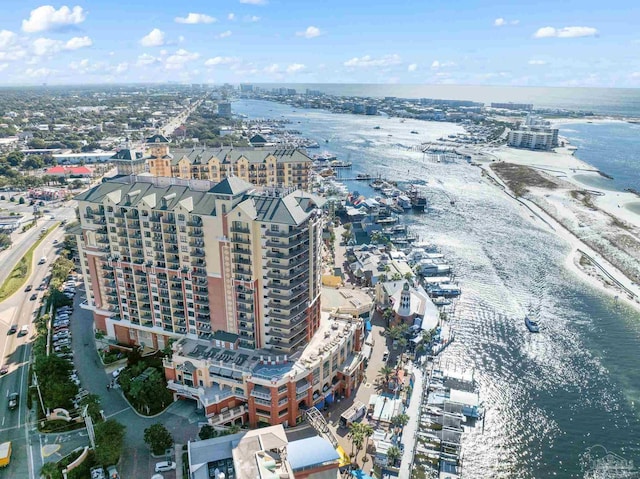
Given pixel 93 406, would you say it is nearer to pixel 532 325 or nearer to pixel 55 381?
pixel 55 381

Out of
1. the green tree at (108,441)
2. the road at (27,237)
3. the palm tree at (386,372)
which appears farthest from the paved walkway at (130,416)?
the road at (27,237)

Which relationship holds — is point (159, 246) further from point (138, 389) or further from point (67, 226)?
point (67, 226)

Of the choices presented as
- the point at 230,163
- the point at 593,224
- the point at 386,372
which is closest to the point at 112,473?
the point at 386,372

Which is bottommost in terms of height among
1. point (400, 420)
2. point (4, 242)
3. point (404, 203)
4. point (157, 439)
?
point (400, 420)

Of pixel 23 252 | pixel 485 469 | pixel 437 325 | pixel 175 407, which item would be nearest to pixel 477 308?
pixel 437 325

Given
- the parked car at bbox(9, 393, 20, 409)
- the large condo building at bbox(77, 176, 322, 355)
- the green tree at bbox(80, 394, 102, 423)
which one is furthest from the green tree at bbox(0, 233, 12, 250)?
the green tree at bbox(80, 394, 102, 423)

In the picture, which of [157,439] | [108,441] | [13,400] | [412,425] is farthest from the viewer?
[13,400]

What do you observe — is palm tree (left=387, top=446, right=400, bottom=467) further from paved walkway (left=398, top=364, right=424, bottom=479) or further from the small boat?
the small boat

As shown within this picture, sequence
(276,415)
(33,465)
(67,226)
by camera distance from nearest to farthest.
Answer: (33,465), (276,415), (67,226)
